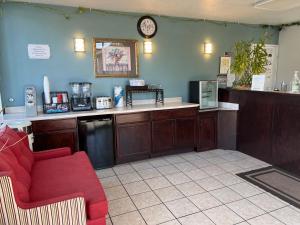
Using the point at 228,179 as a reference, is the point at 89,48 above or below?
above

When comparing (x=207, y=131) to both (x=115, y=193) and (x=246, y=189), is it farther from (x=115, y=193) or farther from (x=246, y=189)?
(x=115, y=193)

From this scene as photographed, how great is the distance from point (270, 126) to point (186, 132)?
4.47 ft

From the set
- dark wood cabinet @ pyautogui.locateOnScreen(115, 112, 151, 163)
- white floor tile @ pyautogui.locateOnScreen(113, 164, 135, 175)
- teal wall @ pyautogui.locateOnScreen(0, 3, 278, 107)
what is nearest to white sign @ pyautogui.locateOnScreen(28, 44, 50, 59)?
teal wall @ pyautogui.locateOnScreen(0, 3, 278, 107)

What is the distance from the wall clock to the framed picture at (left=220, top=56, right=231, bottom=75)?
1.70m

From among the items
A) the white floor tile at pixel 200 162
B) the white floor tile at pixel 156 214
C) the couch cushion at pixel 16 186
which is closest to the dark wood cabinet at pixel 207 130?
the white floor tile at pixel 200 162

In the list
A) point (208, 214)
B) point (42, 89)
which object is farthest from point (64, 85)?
point (208, 214)

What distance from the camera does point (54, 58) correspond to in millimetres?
3629

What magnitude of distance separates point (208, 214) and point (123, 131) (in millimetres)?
1815

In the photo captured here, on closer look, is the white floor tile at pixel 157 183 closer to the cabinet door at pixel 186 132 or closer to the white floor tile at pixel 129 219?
the white floor tile at pixel 129 219

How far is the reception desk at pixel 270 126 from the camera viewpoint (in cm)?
322

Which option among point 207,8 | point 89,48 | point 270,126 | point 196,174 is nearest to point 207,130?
point 270,126

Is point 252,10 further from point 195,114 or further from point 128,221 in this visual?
point 128,221

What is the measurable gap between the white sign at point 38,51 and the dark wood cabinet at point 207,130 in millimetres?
2803

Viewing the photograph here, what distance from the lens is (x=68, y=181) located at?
→ 2.11 m
